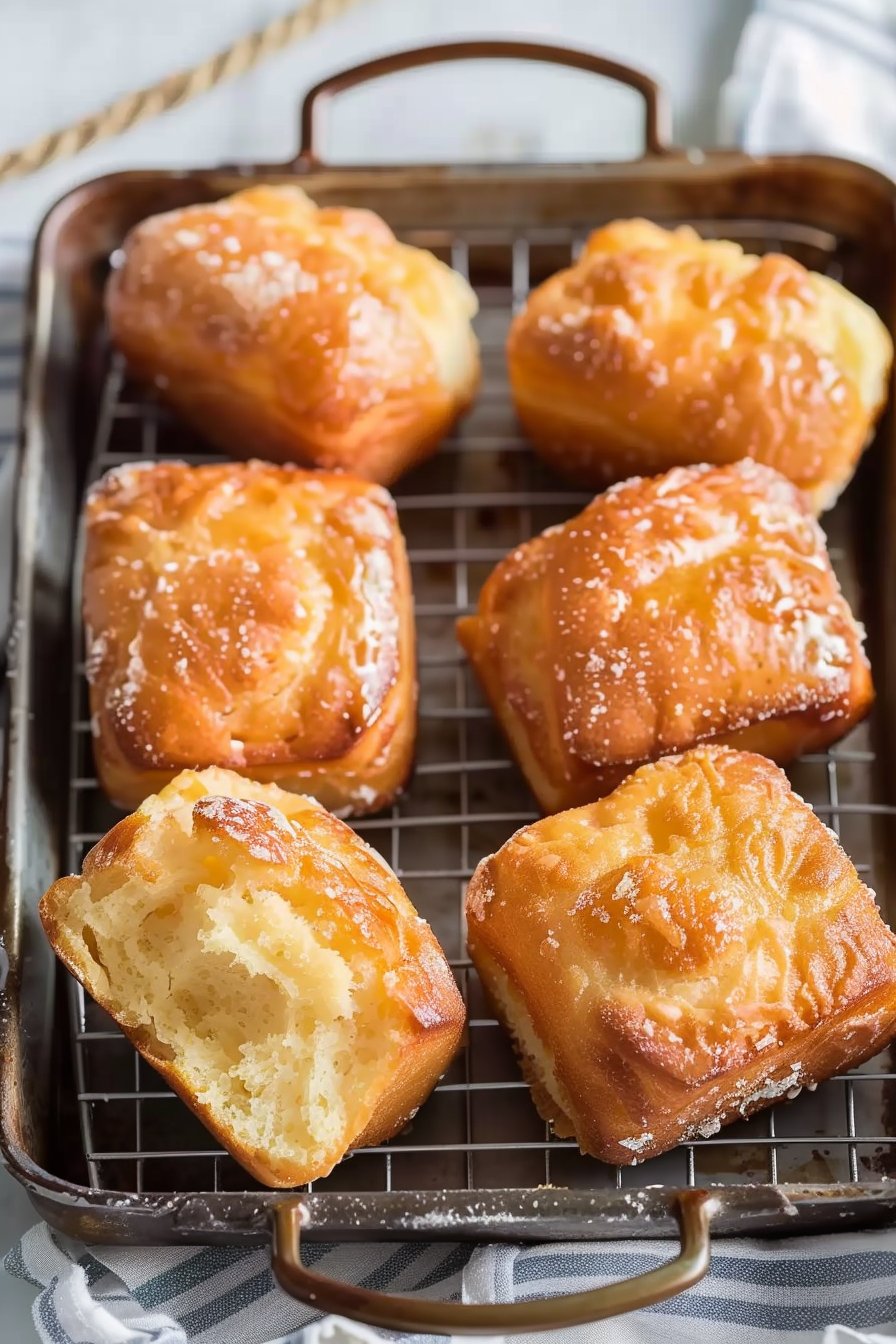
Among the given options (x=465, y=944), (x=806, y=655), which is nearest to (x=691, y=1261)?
(x=465, y=944)

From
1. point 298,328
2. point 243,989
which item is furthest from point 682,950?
point 298,328

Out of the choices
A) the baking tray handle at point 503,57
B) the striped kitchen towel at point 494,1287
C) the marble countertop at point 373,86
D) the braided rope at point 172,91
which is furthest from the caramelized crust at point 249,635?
the marble countertop at point 373,86

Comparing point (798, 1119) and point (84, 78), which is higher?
point (84, 78)

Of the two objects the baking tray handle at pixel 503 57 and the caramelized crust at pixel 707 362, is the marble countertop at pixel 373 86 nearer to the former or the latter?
the baking tray handle at pixel 503 57

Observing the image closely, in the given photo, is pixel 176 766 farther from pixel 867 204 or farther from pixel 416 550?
pixel 867 204

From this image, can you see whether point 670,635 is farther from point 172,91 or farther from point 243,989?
point 172,91

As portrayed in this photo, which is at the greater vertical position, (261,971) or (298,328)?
(298,328)
